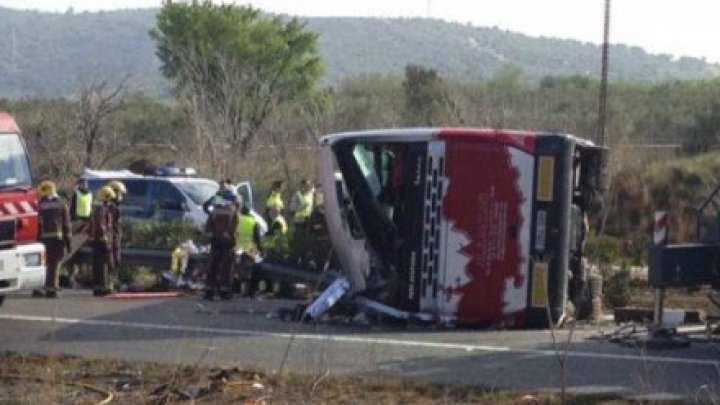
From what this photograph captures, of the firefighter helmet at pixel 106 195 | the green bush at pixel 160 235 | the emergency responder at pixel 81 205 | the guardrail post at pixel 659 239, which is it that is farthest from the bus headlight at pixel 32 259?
the guardrail post at pixel 659 239

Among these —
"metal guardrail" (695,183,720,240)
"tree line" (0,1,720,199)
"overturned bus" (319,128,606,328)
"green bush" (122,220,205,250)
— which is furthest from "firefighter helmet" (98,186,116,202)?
"tree line" (0,1,720,199)

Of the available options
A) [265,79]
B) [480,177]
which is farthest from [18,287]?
[265,79]

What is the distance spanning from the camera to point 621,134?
4456 centimetres

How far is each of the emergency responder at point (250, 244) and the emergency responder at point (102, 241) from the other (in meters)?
1.78

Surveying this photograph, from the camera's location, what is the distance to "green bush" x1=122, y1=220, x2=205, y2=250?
75.6ft

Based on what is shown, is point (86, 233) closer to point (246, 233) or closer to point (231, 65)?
point (246, 233)

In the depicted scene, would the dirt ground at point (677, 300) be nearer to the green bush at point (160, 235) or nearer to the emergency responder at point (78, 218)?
the green bush at point (160, 235)

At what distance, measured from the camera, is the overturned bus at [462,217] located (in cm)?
1605

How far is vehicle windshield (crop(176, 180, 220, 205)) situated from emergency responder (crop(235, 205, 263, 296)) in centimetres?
583

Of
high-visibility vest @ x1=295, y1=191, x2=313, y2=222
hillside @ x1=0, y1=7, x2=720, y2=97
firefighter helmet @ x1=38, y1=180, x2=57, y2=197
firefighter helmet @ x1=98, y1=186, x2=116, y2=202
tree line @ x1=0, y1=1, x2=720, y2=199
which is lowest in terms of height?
high-visibility vest @ x1=295, y1=191, x2=313, y2=222

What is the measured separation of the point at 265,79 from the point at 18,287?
1384 inches

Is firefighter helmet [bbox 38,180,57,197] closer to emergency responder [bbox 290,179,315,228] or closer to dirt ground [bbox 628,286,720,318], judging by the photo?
emergency responder [bbox 290,179,315,228]

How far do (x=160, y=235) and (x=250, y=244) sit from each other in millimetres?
2634

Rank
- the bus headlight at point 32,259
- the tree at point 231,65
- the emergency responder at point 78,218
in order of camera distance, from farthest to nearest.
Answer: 1. the tree at point 231,65
2. the emergency responder at point 78,218
3. the bus headlight at point 32,259
